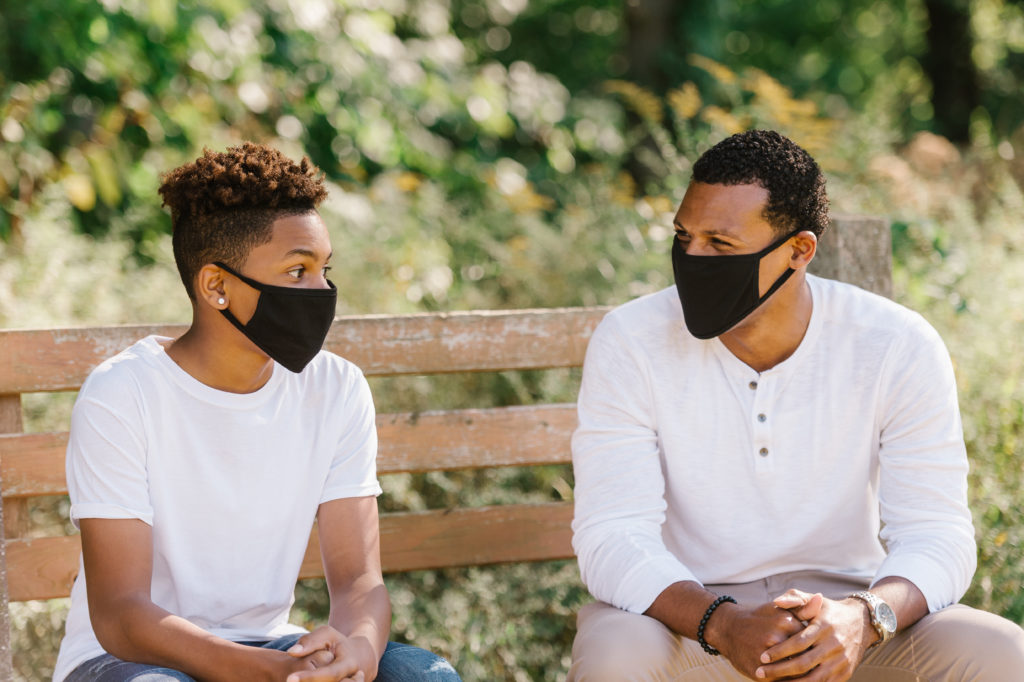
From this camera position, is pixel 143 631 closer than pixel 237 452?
Yes

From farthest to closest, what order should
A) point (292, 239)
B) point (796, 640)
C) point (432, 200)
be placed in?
point (432, 200), point (292, 239), point (796, 640)

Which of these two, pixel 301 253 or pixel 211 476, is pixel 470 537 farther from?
pixel 301 253

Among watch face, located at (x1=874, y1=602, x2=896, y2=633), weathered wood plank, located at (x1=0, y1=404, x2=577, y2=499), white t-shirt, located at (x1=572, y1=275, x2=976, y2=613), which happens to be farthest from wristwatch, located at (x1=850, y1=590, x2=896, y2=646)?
weathered wood plank, located at (x1=0, y1=404, x2=577, y2=499)

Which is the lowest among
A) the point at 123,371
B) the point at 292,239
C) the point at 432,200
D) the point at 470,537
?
the point at 470,537

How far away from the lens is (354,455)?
2723 millimetres

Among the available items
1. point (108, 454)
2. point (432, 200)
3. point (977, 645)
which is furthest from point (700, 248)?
point (432, 200)

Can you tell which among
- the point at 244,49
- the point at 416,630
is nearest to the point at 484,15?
Answer: the point at 244,49

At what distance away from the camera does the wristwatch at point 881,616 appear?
2.52 meters

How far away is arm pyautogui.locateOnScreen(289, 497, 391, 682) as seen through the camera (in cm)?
239

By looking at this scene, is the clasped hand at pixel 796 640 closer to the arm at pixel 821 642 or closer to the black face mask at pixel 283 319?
the arm at pixel 821 642

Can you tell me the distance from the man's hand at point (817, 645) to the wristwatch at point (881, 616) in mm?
45

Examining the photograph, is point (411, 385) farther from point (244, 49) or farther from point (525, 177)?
point (525, 177)

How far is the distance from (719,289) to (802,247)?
0.97 ft

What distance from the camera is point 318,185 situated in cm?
267
